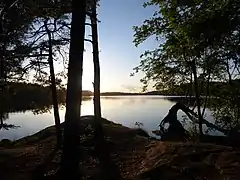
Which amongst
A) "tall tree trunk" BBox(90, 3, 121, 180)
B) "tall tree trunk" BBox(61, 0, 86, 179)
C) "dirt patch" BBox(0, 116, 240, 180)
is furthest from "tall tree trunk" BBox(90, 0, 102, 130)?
"tall tree trunk" BBox(61, 0, 86, 179)

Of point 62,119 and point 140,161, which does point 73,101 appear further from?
point 62,119

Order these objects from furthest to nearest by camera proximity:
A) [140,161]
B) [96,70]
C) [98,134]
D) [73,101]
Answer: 1. [96,70]
2. [98,134]
3. [140,161]
4. [73,101]

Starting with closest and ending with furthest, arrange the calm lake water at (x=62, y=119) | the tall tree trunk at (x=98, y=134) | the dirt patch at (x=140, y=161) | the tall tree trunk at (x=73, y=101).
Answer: the dirt patch at (x=140, y=161) → the tall tree trunk at (x=73, y=101) → the tall tree trunk at (x=98, y=134) → the calm lake water at (x=62, y=119)

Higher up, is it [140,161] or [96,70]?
[96,70]

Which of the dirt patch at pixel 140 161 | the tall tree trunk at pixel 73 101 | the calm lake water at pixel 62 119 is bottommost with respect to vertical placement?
the calm lake water at pixel 62 119

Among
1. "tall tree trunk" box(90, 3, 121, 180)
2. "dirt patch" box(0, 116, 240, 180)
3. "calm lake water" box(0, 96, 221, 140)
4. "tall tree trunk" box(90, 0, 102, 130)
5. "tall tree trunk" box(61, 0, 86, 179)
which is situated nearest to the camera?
"dirt patch" box(0, 116, 240, 180)

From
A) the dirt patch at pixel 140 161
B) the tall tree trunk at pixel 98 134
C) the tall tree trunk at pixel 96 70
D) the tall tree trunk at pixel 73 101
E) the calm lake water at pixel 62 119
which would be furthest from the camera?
the calm lake water at pixel 62 119

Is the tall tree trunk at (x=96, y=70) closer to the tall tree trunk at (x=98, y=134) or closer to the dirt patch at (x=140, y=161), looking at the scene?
the tall tree trunk at (x=98, y=134)

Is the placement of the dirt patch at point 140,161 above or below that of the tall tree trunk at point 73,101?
below

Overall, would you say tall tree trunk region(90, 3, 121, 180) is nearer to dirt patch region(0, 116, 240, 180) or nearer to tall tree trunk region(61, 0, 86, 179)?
dirt patch region(0, 116, 240, 180)

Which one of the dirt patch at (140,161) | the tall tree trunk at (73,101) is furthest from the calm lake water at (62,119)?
the tall tree trunk at (73,101)

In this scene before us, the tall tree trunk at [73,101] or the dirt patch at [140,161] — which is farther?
the tall tree trunk at [73,101]

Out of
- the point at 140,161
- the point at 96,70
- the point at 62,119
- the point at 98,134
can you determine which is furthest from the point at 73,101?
the point at 62,119

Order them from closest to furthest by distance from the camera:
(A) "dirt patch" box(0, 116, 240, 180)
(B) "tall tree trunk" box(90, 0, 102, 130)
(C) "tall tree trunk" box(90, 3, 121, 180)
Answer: (A) "dirt patch" box(0, 116, 240, 180) < (C) "tall tree trunk" box(90, 3, 121, 180) < (B) "tall tree trunk" box(90, 0, 102, 130)
